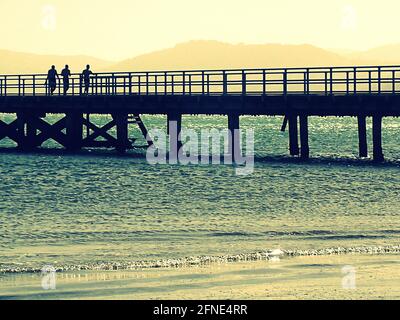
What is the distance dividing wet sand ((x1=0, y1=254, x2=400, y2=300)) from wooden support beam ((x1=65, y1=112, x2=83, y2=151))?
31.3 m

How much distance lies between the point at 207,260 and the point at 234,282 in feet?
7.67

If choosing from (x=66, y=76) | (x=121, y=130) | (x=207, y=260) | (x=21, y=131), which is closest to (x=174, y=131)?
(x=121, y=130)

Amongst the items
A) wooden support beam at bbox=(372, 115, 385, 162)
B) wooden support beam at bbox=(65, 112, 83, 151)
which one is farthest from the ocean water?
wooden support beam at bbox=(65, 112, 83, 151)

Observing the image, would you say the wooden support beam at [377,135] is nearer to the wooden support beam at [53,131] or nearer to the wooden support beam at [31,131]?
the wooden support beam at [53,131]

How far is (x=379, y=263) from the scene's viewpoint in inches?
846

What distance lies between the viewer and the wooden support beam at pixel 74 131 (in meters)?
52.4

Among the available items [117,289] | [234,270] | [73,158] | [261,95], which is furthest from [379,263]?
[73,158]

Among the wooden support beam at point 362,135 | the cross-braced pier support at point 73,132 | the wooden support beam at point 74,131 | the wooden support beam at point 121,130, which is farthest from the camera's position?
the wooden support beam at point 74,131

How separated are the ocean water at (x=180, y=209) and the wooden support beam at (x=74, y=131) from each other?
3.17 metres

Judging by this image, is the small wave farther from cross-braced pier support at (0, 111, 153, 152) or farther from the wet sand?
cross-braced pier support at (0, 111, 153, 152)

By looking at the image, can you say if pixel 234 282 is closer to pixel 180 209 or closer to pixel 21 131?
pixel 180 209

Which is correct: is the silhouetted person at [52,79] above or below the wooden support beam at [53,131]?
above

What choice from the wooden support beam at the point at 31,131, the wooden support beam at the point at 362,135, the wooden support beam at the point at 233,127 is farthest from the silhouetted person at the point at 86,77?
the wooden support beam at the point at 362,135
